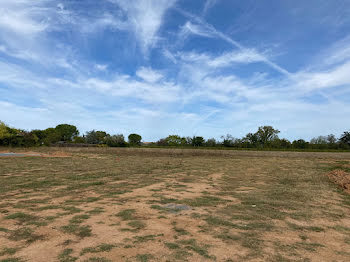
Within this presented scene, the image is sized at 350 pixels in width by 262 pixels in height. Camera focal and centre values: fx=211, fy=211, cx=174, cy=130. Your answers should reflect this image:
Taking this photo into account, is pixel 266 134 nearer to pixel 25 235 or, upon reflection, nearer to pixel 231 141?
pixel 231 141

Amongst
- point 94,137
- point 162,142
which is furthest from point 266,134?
point 94,137

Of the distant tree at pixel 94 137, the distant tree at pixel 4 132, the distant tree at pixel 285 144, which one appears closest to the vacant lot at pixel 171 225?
the distant tree at pixel 4 132

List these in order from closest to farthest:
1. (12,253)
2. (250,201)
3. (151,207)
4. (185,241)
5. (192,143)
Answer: (12,253), (185,241), (151,207), (250,201), (192,143)

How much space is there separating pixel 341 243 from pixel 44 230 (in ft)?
19.7

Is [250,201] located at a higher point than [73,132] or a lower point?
lower

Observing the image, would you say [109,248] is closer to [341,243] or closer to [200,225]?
[200,225]

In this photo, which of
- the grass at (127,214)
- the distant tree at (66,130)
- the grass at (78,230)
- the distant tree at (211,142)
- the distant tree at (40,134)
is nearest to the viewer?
the grass at (78,230)

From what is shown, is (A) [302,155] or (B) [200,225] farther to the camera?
(A) [302,155]

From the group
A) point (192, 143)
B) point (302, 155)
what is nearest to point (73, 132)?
point (192, 143)

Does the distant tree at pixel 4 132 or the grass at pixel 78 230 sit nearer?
the grass at pixel 78 230

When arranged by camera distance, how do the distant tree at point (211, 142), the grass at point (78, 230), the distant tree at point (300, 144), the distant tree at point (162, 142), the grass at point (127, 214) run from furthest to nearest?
the distant tree at point (162, 142)
the distant tree at point (211, 142)
the distant tree at point (300, 144)
the grass at point (127, 214)
the grass at point (78, 230)

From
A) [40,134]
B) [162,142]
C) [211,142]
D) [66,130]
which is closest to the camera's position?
[40,134]

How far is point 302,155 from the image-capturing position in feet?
108

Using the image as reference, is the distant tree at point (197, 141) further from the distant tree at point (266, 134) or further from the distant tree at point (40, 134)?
the distant tree at point (40, 134)
